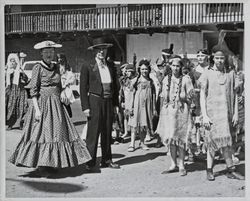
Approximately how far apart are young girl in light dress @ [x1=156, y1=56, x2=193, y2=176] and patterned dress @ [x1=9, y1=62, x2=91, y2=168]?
834 millimetres

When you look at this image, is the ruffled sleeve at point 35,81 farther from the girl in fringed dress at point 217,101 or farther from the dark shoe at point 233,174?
the dark shoe at point 233,174

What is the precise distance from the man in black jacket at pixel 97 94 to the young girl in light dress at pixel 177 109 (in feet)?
1.76

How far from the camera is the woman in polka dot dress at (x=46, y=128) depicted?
14.9 feet

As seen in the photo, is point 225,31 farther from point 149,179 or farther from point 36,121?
point 36,121

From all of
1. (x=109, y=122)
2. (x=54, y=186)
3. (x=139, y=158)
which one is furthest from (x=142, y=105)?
(x=54, y=186)

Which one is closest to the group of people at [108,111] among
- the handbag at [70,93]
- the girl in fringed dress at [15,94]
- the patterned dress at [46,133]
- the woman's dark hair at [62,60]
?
the patterned dress at [46,133]

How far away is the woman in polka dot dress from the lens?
4.55 meters

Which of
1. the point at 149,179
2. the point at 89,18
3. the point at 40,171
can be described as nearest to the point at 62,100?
the point at 40,171

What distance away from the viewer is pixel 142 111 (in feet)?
19.7

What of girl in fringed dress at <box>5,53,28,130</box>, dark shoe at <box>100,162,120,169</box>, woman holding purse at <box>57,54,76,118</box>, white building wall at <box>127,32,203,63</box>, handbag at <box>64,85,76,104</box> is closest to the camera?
dark shoe at <box>100,162,120,169</box>

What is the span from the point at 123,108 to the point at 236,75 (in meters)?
2.14

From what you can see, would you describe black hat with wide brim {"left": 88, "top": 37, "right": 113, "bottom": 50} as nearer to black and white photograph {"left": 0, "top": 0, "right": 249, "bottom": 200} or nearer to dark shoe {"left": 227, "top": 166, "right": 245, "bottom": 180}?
black and white photograph {"left": 0, "top": 0, "right": 249, "bottom": 200}

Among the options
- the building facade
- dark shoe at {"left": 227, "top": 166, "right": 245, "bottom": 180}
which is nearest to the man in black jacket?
the building facade

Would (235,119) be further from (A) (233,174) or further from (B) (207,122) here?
(A) (233,174)
